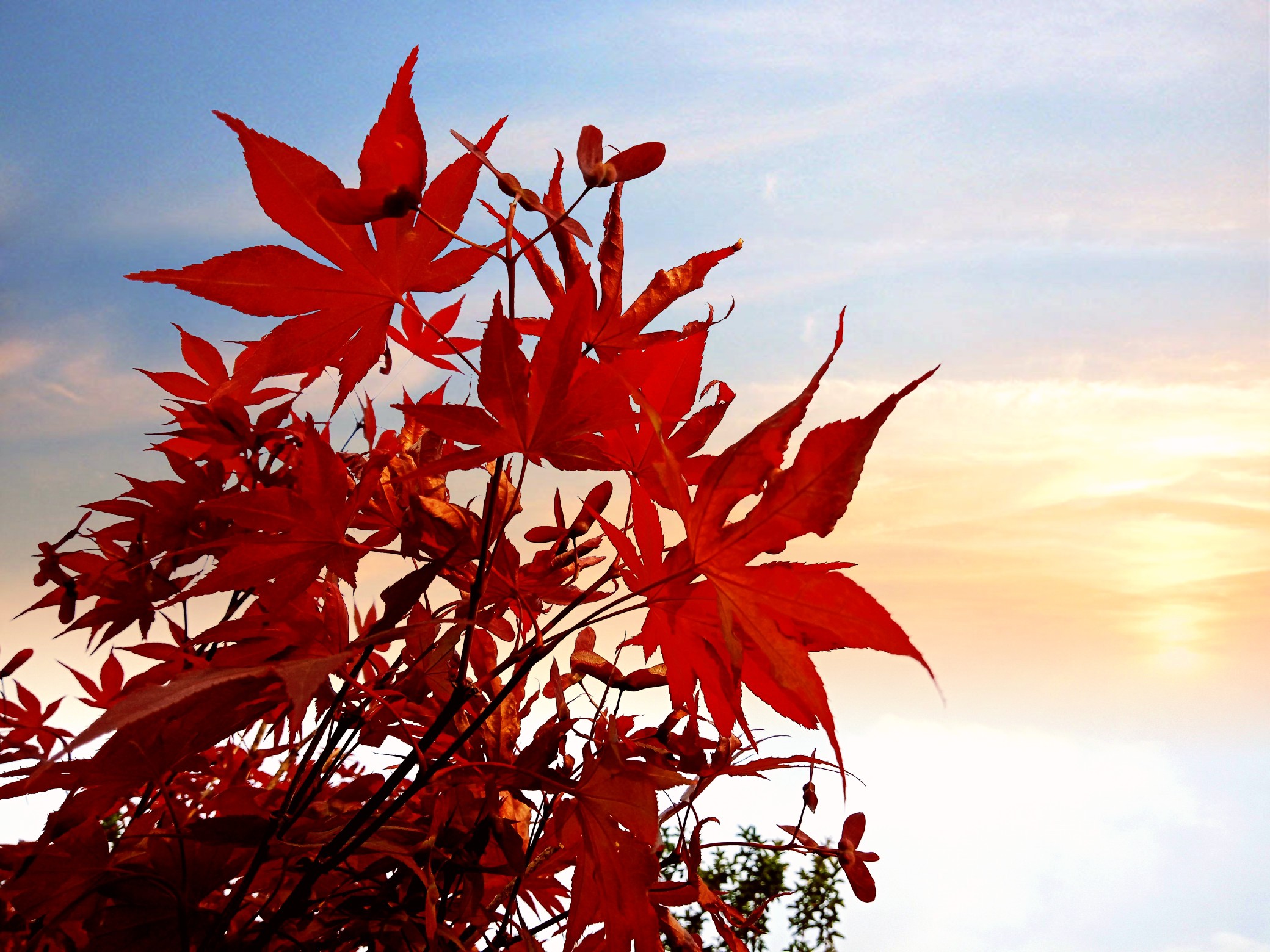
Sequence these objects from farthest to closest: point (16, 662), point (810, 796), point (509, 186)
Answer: point (16, 662)
point (810, 796)
point (509, 186)

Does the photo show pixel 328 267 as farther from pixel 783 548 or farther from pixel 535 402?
pixel 783 548

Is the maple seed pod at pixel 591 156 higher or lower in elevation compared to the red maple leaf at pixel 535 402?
higher

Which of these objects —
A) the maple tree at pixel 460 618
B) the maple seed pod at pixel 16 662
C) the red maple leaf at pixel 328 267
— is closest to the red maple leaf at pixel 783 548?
the maple tree at pixel 460 618

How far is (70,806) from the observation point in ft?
2.34

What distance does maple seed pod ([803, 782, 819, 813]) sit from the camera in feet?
2.72

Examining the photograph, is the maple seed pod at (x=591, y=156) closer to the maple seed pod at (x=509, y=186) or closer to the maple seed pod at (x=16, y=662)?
the maple seed pod at (x=509, y=186)

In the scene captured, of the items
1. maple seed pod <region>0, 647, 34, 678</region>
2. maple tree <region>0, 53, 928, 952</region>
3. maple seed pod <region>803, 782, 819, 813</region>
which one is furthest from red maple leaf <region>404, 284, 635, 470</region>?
maple seed pod <region>0, 647, 34, 678</region>

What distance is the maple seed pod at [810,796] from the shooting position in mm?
829

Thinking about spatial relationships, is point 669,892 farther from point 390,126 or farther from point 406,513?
point 390,126

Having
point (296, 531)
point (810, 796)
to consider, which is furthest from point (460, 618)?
point (810, 796)

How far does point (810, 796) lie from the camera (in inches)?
32.6

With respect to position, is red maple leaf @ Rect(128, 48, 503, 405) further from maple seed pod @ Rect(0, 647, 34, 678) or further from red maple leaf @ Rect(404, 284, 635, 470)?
maple seed pod @ Rect(0, 647, 34, 678)

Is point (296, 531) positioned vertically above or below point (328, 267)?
below

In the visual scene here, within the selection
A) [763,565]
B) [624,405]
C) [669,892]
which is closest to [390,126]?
[624,405]
